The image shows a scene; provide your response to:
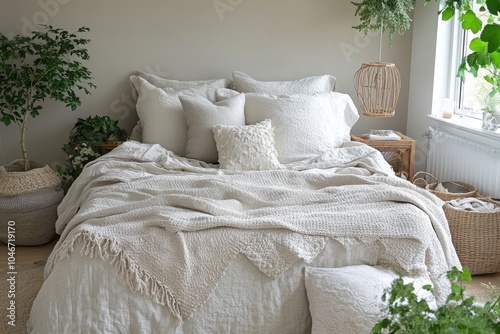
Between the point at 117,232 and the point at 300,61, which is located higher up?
the point at 300,61

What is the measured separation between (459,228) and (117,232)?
1910 millimetres

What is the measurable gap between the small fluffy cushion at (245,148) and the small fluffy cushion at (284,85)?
60 cm

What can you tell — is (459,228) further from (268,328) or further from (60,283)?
(60,283)

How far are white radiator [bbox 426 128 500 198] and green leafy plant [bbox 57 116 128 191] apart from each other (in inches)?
84.7

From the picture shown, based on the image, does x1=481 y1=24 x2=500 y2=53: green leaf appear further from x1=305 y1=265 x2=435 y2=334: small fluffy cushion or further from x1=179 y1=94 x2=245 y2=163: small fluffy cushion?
x1=179 y1=94 x2=245 y2=163: small fluffy cushion

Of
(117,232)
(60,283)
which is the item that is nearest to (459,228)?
(117,232)

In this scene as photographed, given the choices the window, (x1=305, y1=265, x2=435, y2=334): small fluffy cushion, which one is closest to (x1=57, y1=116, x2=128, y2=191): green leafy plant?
(x1=305, y1=265, x2=435, y2=334): small fluffy cushion

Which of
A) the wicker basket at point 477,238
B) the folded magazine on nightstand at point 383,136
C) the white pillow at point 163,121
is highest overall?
the white pillow at point 163,121

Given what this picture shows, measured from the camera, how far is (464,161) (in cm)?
378

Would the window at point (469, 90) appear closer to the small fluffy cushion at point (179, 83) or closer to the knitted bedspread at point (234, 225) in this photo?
the knitted bedspread at point (234, 225)

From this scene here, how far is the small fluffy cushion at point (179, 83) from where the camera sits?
4008 mm

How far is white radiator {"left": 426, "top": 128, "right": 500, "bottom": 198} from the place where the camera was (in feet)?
11.5

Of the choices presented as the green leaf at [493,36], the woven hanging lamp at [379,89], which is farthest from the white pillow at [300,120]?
the green leaf at [493,36]

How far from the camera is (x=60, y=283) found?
7.34 feet
